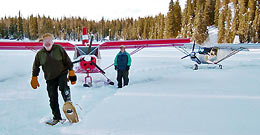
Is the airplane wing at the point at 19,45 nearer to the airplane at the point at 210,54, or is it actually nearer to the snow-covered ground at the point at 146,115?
the snow-covered ground at the point at 146,115

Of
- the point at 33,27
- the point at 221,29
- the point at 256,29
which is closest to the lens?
the point at 256,29

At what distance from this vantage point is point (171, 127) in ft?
8.05

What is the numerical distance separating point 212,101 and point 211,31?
53.8 meters

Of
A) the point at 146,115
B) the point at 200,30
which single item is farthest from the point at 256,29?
the point at 146,115

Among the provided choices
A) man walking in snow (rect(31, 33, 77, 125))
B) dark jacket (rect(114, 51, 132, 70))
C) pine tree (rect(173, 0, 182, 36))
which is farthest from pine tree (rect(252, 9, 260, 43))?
man walking in snow (rect(31, 33, 77, 125))

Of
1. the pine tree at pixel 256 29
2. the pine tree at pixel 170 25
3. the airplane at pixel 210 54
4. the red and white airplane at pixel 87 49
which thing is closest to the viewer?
the red and white airplane at pixel 87 49

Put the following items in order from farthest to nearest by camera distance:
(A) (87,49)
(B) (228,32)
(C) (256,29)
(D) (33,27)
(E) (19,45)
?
(D) (33,27)
(B) (228,32)
(C) (256,29)
(E) (19,45)
(A) (87,49)

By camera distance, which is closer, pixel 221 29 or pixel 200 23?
pixel 200 23

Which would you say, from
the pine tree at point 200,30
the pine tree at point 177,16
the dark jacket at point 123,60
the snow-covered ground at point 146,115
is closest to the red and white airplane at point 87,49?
the dark jacket at point 123,60

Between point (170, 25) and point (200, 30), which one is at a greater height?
point (170, 25)

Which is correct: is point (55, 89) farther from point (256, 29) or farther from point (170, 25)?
point (256, 29)

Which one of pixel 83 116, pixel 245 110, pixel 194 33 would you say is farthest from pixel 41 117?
pixel 194 33

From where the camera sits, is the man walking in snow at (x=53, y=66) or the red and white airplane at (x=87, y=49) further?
the red and white airplane at (x=87, y=49)

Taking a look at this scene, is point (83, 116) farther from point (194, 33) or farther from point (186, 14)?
point (186, 14)
